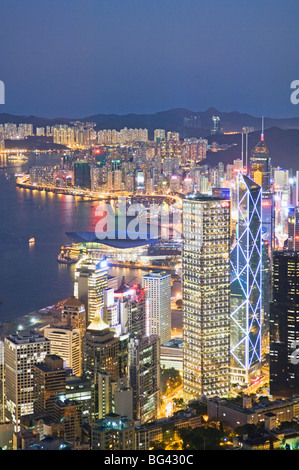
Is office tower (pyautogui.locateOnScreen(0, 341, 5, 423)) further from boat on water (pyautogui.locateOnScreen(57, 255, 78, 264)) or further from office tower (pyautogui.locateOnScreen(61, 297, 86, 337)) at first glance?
boat on water (pyautogui.locateOnScreen(57, 255, 78, 264))

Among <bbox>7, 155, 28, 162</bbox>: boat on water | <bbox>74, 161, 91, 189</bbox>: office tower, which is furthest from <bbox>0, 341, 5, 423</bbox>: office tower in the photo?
<bbox>7, 155, 28, 162</bbox>: boat on water

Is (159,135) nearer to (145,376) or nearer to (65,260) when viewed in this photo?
(65,260)

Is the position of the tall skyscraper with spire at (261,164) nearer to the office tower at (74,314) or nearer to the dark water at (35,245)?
the dark water at (35,245)

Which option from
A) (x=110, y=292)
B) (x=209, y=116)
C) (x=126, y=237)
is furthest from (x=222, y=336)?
(x=209, y=116)

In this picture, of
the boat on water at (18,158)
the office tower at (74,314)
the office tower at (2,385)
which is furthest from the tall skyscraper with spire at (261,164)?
the boat on water at (18,158)

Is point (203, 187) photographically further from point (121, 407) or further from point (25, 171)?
point (121, 407)

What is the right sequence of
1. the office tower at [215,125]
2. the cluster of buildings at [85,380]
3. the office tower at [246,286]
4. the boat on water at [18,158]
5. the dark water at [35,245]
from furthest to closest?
the boat on water at [18,158] → the office tower at [215,125] → the dark water at [35,245] → the office tower at [246,286] → the cluster of buildings at [85,380]

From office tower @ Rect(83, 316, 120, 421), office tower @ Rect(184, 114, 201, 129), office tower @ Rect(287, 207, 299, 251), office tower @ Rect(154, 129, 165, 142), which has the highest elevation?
office tower @ Rect(184, 114, 201, 129)
